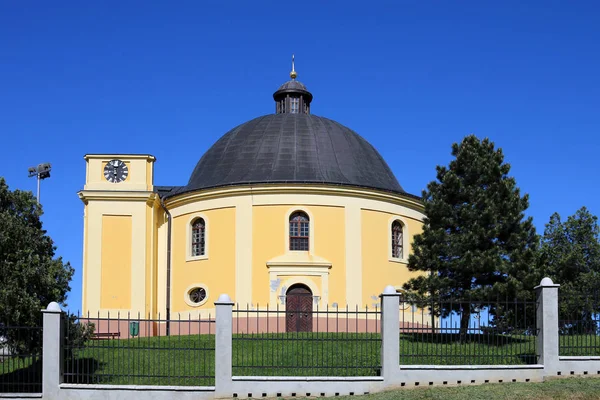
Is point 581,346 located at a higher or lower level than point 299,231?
lower

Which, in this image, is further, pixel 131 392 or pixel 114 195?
pixel 114 195

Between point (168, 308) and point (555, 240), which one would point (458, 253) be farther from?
point (555, 240)

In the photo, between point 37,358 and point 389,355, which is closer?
point 389,355

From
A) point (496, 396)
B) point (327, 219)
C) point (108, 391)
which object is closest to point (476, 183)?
point (327, 219)

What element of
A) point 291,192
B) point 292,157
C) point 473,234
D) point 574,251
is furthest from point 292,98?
point 473,234

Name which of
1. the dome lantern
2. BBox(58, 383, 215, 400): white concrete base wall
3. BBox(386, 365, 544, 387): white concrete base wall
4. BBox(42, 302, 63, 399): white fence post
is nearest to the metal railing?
BBox(386, 365, 544, 387): white concrete base wall

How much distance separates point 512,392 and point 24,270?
37.7 ft

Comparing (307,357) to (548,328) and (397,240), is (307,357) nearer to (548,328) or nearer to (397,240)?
(548,328)

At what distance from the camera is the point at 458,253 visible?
1101 inches

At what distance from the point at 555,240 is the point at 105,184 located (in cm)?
2087

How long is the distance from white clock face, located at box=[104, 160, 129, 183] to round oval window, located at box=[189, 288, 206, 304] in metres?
5.25

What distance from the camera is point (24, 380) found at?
2127 cm

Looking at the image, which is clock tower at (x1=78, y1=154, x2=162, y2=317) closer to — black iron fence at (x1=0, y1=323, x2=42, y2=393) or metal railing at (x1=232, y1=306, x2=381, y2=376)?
metal railing at (x1=232, y1=306, x2=381, y2=376)

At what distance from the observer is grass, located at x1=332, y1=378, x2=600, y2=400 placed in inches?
736
